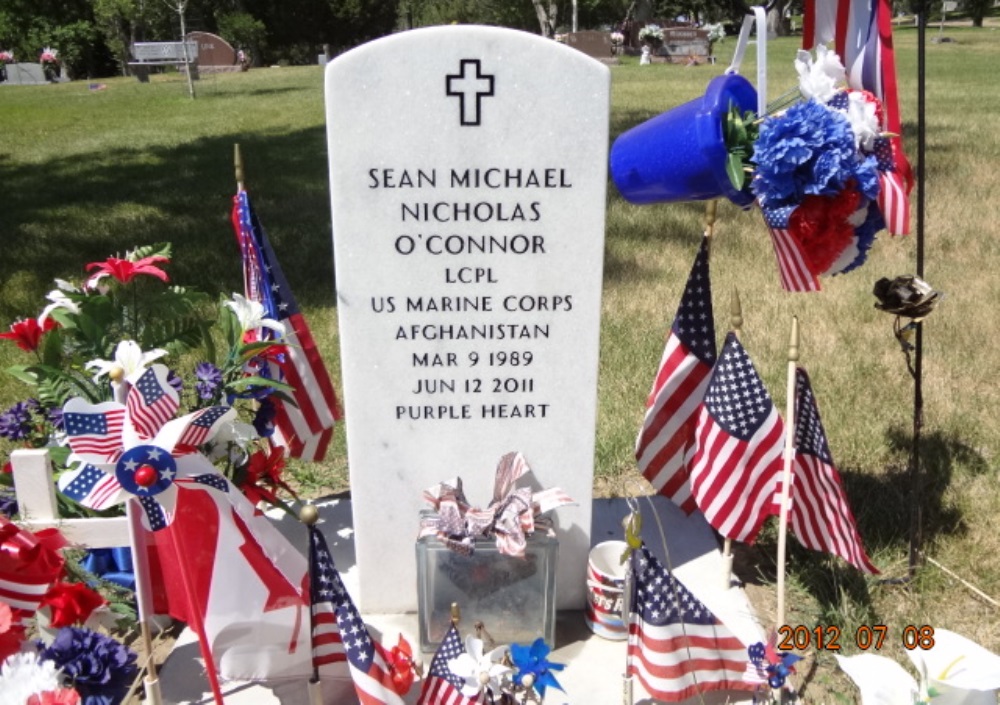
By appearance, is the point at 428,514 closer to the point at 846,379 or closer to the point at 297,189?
the point at 846,379

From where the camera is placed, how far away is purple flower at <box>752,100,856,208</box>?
8.38ft

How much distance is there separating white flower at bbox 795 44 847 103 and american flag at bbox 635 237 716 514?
2.17 ft

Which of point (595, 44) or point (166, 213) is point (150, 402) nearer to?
point (166, 213)

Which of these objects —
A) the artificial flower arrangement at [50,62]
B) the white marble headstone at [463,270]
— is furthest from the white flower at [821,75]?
the artificial flower arrangement at [50,62]

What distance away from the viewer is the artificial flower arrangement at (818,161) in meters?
2.57

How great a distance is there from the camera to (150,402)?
240cm

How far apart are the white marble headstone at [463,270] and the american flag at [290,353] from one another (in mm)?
736

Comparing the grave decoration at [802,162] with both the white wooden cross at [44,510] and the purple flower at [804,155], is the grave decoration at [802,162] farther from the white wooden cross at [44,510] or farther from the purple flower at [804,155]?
the white wooden cross at [44,510]

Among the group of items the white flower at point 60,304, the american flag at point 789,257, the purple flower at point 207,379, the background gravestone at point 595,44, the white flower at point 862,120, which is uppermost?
the background gravestone at point 595,44

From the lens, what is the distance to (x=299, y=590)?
275 centimetres

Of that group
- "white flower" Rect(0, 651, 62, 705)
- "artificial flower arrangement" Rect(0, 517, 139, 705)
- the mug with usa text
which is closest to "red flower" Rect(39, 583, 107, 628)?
"artificial flower arrangement" Rect(0, 517, 139, 705)

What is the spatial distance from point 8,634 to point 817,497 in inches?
94.4

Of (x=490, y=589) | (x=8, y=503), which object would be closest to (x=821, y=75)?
(x=490, y=589)

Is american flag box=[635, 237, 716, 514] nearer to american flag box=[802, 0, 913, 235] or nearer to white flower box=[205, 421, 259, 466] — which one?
american flag box=[802, 0, 913, 235]
